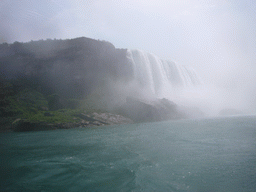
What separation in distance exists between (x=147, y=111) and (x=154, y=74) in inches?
924

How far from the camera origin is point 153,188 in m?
5.76

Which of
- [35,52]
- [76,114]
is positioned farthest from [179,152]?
[35,52]

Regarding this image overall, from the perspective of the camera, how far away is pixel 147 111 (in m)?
50.6

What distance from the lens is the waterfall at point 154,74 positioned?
215 ft

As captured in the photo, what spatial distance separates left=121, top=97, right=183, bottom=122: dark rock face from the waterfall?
525 inches

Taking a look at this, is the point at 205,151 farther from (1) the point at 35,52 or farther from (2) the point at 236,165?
(1) the point at 35,52

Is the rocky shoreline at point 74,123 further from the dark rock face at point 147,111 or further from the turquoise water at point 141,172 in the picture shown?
the turquoise water at point 141,172

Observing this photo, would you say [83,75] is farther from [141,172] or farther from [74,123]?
[141,172]

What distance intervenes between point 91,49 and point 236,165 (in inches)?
3116

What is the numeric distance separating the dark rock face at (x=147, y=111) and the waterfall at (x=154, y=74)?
1333cm

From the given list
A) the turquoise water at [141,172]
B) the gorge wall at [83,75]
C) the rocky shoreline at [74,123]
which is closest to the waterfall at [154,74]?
the gorge wall at [83,75]

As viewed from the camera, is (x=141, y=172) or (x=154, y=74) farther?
(x=154, y=74)

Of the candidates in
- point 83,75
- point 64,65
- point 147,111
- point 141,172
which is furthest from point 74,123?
point 64,65

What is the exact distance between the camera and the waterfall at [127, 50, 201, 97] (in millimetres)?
65500
